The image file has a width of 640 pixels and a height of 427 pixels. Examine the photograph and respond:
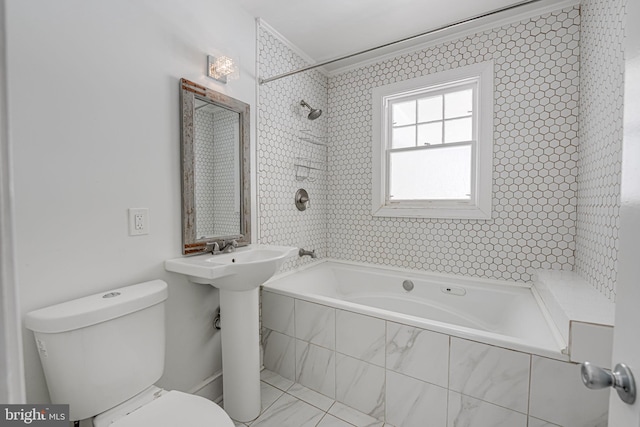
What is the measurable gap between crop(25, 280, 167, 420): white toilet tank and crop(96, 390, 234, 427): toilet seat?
4.8 inches

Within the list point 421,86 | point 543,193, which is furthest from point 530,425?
point 421,86

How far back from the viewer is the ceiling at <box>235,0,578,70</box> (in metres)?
1.97

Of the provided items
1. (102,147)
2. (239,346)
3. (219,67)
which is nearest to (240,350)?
(239,346)

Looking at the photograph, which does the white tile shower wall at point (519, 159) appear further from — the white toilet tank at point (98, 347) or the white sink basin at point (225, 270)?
the white toilet tank at point (98, 347)

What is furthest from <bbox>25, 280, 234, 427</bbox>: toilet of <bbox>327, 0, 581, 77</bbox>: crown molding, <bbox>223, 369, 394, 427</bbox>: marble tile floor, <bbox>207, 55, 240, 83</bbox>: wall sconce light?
<bbox>327, 0, 581, 77</bbox>: crown molding

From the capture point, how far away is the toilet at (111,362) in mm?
1013

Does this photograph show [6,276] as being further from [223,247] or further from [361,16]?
[361,16]

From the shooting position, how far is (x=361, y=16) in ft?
6.88

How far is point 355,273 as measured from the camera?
9.00 ft

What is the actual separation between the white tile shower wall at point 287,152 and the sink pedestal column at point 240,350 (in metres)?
0.63

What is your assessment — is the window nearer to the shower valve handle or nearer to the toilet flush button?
the shower valve handle

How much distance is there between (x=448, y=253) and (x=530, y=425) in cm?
129

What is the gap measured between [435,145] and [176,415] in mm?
2559

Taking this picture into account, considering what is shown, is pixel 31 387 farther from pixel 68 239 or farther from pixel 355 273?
pixel 355 273
